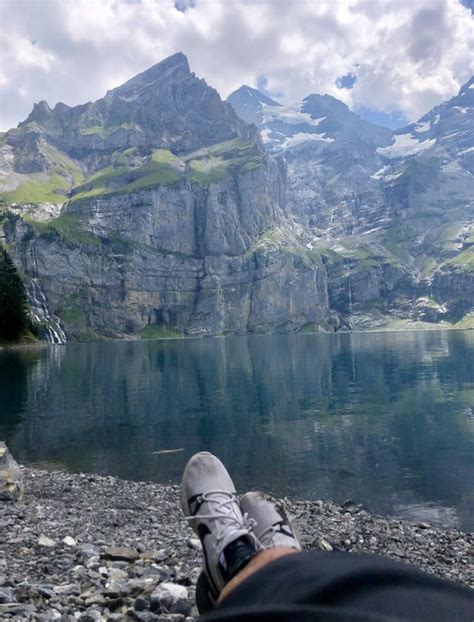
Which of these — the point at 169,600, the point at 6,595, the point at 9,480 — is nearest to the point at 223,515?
the point at 169,600

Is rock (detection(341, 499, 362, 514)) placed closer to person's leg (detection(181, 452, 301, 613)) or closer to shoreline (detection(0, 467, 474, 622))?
shoreline (detection(0, 467, 474, 622))

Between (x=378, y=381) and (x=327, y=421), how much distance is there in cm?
2954

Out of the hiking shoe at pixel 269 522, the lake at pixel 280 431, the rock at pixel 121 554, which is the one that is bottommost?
the lake at pixel 280 431

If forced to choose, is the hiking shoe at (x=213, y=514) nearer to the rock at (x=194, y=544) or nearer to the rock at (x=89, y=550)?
the rock at (x=89, y=550)

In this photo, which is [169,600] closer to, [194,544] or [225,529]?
[225,529]

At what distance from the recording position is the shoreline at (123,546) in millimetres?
7258

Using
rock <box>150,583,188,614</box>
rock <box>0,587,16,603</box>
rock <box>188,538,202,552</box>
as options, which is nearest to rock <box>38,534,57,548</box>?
rock <box>188,538,202,552</box>

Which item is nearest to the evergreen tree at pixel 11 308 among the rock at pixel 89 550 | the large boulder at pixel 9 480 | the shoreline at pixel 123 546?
the shoreline at pixel 123 546

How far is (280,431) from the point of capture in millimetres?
40406

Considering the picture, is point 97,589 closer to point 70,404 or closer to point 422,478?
point 422,478

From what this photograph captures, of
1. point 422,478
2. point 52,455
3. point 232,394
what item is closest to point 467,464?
point 422,478

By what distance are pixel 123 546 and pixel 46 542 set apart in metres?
1.71

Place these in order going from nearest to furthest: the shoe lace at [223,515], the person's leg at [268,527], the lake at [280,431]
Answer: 1. the person's leg at [268,527]
2. the shoe lace at [223,515]
3. the lake at [280,431]

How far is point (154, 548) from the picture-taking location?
11.9 metres
